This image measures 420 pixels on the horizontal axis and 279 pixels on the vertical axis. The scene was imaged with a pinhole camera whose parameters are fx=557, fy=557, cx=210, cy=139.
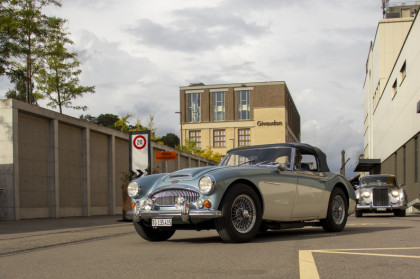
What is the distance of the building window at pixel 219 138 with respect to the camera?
9912cm

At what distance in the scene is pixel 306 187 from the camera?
9.48 m

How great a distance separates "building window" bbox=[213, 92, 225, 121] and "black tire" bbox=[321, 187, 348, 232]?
291 feet

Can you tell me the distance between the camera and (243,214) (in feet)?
26.3

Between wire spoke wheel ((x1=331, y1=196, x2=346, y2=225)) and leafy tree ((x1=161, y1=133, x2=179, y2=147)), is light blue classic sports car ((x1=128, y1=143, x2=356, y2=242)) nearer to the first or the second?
wire spoke wheel ((x1=331, y1=196, x2=346, y2=225))

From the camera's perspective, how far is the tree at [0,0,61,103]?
20984 millimetres

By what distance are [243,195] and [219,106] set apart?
301ft

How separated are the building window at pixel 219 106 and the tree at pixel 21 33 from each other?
68.5m

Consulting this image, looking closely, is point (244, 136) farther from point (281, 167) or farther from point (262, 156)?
point (281, 167)

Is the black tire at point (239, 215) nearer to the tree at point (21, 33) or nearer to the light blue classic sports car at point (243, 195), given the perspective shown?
the light blue classic sports car at point (243, 195)

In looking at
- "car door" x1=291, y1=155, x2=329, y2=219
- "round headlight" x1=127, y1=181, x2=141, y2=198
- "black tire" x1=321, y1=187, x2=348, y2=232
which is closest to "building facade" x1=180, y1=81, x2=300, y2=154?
"black tire" x1=321, y1=187, x2=348, y2=232

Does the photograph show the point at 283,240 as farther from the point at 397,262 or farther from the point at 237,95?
the point at 237,95

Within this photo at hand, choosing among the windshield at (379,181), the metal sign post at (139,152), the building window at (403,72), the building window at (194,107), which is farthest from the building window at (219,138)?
the metal sign post at (139,152)

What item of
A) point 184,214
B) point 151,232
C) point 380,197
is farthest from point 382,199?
point 184,214

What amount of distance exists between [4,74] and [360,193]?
14.3 meters
